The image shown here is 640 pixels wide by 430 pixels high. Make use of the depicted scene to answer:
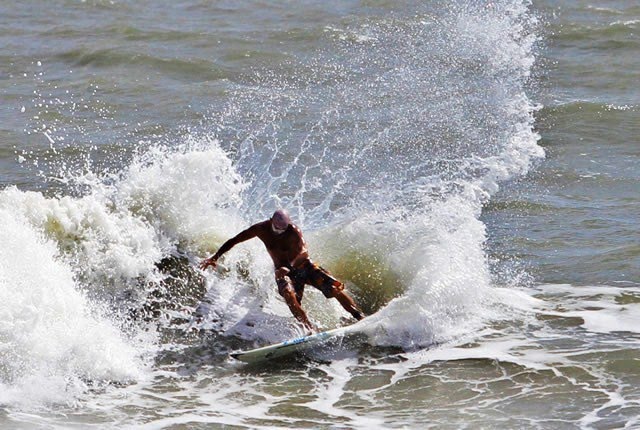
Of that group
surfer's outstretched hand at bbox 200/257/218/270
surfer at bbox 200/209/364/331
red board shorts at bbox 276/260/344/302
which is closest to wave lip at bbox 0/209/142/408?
surfer's outstretched hand at bbox 200/257/218/270

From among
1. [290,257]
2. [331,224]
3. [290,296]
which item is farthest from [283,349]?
[331,224]

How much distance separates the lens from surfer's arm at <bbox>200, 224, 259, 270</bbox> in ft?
36.3

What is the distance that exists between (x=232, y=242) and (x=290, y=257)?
0.61 metres

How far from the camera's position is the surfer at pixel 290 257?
36.1 ft

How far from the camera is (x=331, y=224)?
13125 millimetres

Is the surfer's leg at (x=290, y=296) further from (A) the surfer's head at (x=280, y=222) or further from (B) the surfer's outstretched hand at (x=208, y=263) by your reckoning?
(B) the surfer's outstretched hand at (x=208, y=263)

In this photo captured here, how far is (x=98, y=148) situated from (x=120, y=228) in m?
5.40

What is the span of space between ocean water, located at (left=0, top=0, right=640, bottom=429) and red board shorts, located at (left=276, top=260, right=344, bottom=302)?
35cm

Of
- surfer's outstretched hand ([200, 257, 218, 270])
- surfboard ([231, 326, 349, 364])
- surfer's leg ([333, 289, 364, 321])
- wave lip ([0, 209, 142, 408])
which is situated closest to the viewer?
wave lip ([0, 209, 142, 408])

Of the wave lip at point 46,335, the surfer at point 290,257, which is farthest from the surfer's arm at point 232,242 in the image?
the wave lip at point 46,335

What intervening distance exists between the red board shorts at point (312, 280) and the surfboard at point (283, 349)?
77 cm

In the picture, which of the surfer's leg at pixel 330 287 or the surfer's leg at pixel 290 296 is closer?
the surfer's leg at pixel 290 296

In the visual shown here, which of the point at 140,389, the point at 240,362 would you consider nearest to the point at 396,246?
the point at 240,362

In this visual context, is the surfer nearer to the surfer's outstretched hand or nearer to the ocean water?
the surfer's outstretched hand
